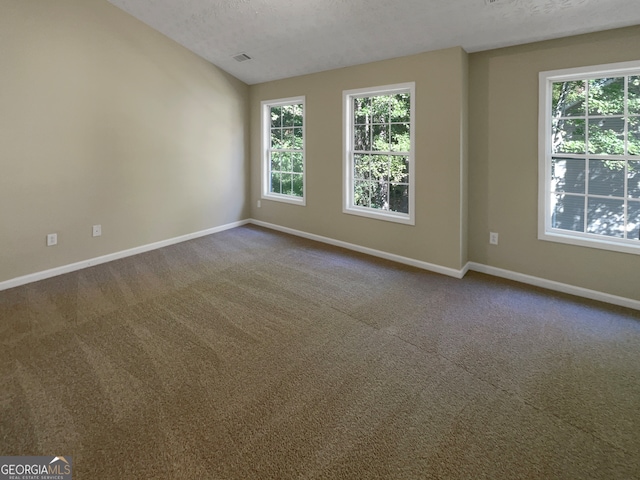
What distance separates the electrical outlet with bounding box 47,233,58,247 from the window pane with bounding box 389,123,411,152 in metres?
3.92

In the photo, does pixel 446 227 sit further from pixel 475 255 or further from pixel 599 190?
pixel 599 190

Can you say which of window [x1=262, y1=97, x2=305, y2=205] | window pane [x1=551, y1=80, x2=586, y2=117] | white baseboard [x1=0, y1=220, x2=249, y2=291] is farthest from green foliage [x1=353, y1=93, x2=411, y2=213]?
white baseboard [x1=0, y1=220, x2=249, y2=291]

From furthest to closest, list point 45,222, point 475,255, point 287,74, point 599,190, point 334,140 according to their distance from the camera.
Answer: point 287,74
point 334,140
point 475,255
point 45,222
point 599,190

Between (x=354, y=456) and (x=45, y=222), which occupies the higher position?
(x=45, y=222)

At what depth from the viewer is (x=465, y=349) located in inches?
97.3

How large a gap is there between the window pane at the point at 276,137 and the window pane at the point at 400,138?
2181 millimetres

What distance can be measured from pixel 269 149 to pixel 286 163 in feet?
1.63

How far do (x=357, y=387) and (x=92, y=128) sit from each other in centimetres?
404

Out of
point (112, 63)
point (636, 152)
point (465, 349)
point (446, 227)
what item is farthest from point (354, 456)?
point (112, 63)

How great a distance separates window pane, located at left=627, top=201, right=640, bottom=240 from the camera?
3.14m

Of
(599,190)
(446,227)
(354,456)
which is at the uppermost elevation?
(599,190)

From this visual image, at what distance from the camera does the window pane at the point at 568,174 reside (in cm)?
336

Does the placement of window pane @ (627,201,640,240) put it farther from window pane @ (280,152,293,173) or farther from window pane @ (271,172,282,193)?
window pane @ (271,172,282,193)

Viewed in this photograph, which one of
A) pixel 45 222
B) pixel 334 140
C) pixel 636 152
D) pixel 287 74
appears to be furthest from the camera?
pixel 287 74
